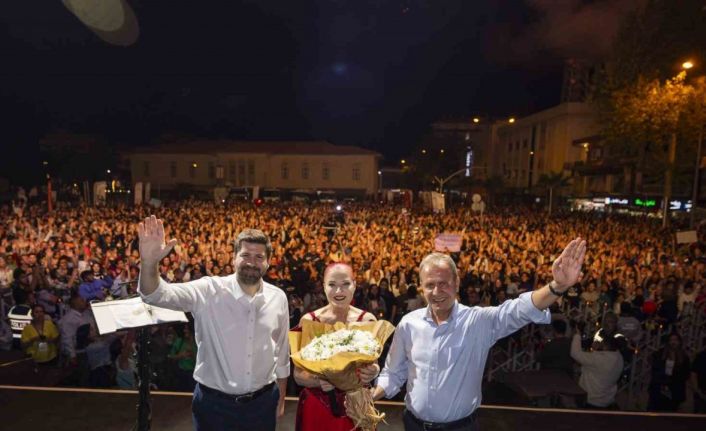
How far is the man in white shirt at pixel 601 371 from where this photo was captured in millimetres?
5367

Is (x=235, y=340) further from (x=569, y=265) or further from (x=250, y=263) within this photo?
(x=569, y=265)

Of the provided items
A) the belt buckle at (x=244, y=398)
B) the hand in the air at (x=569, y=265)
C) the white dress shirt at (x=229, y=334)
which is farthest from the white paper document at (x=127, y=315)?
the hand in the air at (x=569, y=265)

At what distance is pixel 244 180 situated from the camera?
5019 centimetres

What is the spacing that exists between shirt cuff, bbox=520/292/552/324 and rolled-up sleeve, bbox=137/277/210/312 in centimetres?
199

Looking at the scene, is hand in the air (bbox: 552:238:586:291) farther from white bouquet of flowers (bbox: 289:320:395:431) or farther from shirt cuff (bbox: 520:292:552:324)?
white bouquet of flowers (bbox: 289:320:395:431)

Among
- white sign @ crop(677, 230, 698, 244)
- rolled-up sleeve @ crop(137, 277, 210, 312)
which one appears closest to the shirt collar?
rolled-up sleeve @ crop(137, 277, 210, 312)

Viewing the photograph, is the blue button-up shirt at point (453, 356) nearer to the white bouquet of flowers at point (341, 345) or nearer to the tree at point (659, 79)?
the white bouquet of flowers at point (341, 345)

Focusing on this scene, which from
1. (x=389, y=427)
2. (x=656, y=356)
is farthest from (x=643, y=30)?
(x=389, y=427)

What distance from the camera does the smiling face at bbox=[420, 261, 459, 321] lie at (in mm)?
2834

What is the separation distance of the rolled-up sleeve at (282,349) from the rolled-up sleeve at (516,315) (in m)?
1.37

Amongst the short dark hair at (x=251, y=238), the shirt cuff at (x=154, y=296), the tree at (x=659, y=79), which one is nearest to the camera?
the shirt cuff at (x=154, y=296)

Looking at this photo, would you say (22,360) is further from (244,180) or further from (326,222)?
(244,180)

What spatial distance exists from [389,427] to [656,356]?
413cm

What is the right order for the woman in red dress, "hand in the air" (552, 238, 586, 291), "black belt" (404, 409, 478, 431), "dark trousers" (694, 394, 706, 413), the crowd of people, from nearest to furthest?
1. "hand in the air" (552, 238, 586, 291)
2. "black belt" (404, 409, 478, 431)
3. the woman in red dress
4. the crowd of people
5. "dark trousers" (694, 394, 706, 413)
